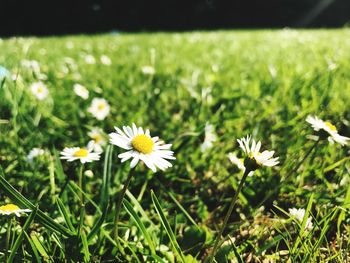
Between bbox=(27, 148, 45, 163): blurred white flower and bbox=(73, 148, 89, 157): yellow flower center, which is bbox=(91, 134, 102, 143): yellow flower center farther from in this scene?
bbox=(73, 148, 89, 157): yellow flower center

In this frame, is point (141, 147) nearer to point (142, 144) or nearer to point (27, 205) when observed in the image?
point (142, 144)

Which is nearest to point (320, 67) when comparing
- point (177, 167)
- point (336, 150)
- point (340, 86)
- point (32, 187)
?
point (340, 86)

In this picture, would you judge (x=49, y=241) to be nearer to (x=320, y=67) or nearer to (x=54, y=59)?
(x=320, y=67)

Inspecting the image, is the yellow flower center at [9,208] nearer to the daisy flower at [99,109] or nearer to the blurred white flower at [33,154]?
the blurred white flower at [33,154]

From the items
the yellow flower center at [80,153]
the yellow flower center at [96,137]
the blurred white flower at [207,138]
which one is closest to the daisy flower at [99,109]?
the yellow flower center at [96,137]

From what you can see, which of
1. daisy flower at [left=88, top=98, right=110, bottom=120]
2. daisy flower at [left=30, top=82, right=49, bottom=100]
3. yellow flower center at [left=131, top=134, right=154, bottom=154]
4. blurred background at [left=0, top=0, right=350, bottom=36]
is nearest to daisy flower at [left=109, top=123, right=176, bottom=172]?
yellow flower center at [left=131, top=134, right=154, bottom=154]
